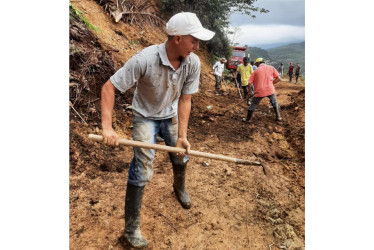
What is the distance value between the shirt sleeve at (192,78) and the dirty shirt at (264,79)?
403cm

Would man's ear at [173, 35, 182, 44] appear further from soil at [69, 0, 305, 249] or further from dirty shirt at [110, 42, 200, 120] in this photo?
soil at [69, 0, 305, 249]

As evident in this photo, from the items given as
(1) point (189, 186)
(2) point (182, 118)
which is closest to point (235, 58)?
(1) point (189, 186)

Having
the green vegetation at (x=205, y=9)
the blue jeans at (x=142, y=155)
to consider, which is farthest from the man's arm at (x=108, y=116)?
the green vegetation at (x=205, y=9)

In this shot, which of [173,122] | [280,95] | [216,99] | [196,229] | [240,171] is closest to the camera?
[173,122]

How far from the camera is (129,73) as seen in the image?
73.7 inches

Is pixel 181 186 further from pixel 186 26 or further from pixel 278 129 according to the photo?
pixel 278 129

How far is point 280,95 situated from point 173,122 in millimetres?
8328

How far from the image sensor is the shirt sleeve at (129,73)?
186 cm

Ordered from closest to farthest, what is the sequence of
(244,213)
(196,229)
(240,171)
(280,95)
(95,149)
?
1. (196,229)
2. (244,213)
3. (95,149)
4. (240,171)
5. (280,95)

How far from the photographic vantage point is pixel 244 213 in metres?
2.83

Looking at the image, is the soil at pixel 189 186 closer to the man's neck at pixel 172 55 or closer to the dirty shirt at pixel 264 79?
the dirty shirt at pixel 264 79

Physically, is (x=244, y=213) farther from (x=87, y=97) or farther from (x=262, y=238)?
(x=87, y=97)

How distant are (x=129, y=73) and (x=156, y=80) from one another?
0.72ft
